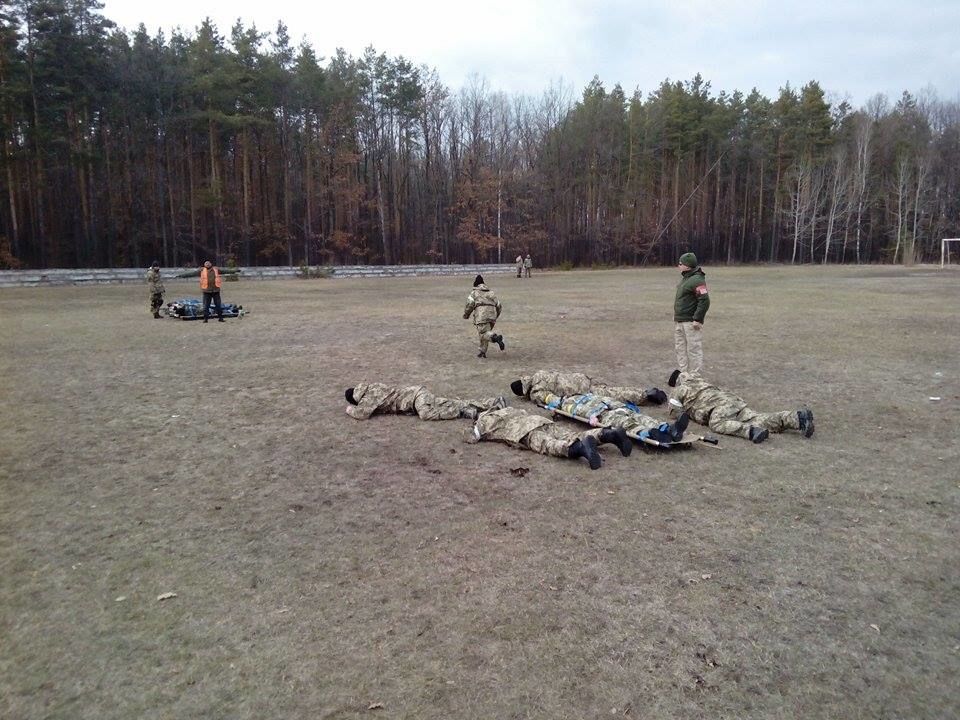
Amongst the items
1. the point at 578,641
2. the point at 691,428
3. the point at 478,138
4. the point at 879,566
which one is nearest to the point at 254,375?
the point at 691,428

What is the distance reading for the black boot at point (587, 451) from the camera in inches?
215

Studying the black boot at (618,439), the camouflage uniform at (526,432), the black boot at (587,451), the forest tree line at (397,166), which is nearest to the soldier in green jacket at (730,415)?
the black boot at (618,439)

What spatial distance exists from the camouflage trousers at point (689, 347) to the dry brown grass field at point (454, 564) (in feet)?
2.86

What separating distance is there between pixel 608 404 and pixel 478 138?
187ft

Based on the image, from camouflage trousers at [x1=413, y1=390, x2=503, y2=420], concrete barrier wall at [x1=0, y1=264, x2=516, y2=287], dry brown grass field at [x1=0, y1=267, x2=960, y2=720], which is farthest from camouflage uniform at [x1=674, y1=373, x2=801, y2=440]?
concrete barrier wall at [x1=0, y1=264, x2=516, y2=287]

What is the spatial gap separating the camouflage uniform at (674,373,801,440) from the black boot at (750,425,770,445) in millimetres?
64

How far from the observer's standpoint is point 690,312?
877 centimetres

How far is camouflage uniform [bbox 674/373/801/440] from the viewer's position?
6453mm

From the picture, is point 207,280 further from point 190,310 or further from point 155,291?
point 155,291

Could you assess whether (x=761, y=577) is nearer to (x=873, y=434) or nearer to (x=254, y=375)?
(x=873, y=434)

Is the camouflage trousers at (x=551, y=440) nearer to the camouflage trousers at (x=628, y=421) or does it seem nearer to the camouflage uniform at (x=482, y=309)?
the camouflage trousers at (x=628, y=421)

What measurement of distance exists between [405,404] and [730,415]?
3.64 m

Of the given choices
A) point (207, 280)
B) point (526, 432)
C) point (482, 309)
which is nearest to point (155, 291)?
point (207, 280)

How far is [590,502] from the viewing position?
15.8 ft
